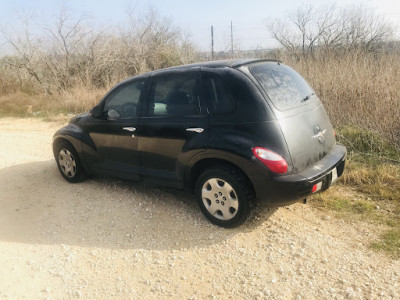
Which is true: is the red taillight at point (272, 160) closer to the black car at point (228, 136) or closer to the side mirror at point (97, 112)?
the black car at point (228, 136)

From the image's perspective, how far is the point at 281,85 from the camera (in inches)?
134

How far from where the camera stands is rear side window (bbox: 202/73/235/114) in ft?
10.6

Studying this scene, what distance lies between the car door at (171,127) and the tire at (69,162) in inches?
55.8

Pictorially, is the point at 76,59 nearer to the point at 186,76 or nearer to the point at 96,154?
the point at 96,154

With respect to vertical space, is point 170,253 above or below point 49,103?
below

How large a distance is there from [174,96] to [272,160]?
138 cm

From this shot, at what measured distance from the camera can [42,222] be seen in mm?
3877

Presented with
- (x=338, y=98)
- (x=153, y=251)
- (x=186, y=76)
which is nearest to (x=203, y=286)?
(x=153, y=251)

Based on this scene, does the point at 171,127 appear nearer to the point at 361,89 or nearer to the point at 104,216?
the point at 104,216

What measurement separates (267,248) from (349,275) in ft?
2.41

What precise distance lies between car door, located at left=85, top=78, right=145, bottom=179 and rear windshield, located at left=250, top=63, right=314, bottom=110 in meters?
1.50

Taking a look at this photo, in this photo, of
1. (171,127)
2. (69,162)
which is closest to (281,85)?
(171,127)

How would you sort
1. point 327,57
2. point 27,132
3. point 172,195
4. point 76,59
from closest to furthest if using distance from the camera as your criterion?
1. point 172,195
2. point 327,57
3. point 27,132
4. point 76,59

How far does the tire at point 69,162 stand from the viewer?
4.86 metres
